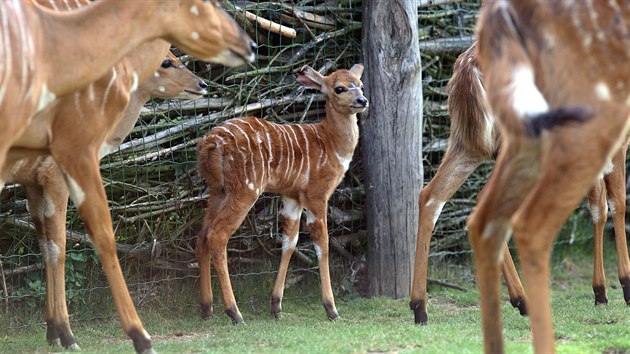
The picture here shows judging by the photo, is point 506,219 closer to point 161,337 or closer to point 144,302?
point 161,337

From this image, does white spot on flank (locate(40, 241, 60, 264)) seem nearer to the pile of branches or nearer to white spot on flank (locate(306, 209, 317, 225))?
the pile of branches

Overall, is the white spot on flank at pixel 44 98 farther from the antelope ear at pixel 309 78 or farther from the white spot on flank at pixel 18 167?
the antelope ear at pixel 309 78

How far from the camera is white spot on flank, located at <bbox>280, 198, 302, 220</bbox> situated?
6.37 metres

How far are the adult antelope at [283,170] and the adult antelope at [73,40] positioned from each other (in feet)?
5.54

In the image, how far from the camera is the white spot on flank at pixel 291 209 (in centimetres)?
637

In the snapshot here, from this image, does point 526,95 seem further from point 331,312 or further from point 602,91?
point 331,312

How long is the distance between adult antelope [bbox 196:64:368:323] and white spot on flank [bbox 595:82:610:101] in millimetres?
2896

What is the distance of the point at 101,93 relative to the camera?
14.3 feet

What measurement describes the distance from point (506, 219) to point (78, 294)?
129 inches

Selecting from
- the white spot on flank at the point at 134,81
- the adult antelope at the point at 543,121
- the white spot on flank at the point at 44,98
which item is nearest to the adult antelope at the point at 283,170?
the white spot on flank at the point at 134,81

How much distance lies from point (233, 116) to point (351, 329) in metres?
1.76

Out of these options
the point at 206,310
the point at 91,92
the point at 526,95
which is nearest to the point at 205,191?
the point at 206,310

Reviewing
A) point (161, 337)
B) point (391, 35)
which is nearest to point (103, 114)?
point (161, 337)

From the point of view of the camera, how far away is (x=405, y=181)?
6.68m
